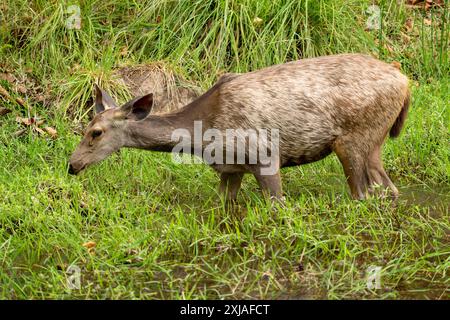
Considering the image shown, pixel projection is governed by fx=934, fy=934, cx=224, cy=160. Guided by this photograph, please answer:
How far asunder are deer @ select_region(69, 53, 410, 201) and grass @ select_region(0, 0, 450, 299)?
314 millimetres

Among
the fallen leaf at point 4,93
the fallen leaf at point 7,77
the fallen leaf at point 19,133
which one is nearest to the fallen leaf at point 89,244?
the fallen leaf at point 19,133

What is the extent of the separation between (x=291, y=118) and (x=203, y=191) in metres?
1.09

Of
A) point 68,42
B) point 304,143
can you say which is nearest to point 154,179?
point 304,143

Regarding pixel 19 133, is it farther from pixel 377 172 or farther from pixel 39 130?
pixel 377 172

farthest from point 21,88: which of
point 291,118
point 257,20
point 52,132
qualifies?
point 291,118

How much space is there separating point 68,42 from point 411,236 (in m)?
5.02

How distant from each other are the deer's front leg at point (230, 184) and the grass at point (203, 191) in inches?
5.1

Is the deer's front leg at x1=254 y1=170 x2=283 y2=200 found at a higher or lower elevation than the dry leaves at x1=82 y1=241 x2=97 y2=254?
lower

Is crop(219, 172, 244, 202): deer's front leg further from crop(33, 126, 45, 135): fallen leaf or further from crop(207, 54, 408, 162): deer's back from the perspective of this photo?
crop(33, 126, 45, 135): fallen leaf

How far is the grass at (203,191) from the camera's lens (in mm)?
5664

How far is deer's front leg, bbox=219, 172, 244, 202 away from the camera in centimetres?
738
